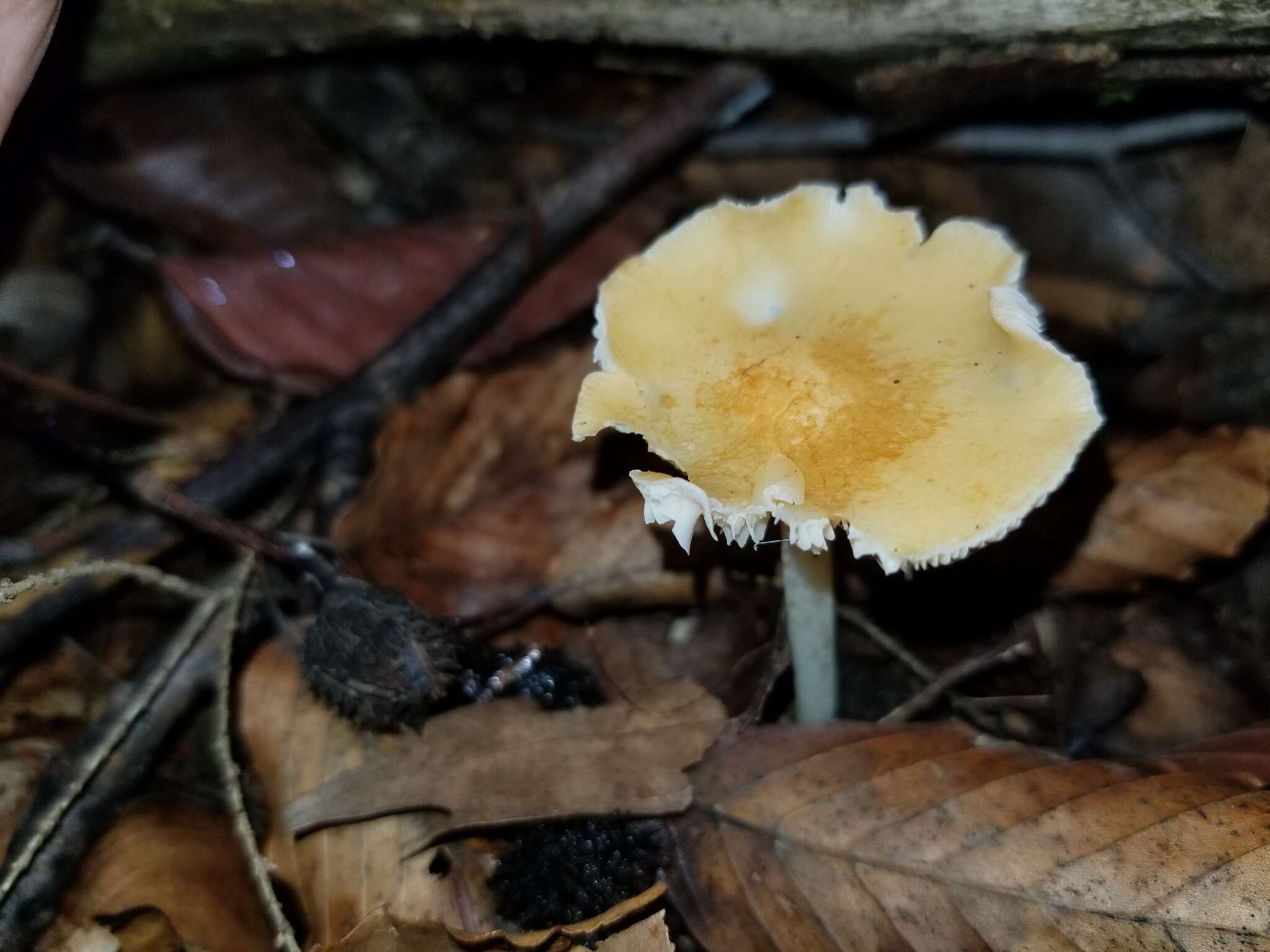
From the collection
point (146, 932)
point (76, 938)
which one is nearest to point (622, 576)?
point (146, 932)

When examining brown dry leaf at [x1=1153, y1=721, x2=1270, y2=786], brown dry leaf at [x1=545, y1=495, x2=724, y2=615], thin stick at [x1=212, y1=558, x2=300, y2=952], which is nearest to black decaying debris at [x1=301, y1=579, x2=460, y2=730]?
thin stick at [x1=212, y1=558, x2=300, y2=952]

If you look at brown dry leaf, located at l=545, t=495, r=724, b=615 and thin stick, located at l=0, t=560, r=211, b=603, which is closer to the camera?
thin stick, located at l=0, t=560, r=211, b=603

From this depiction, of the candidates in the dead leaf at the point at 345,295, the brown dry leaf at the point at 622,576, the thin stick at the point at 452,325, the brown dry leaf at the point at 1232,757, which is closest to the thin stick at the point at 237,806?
the thin stick at the point at 452,325

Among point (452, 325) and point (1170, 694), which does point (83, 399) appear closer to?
point (452, 325)

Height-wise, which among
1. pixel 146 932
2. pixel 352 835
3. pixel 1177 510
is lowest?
pixel 146 932

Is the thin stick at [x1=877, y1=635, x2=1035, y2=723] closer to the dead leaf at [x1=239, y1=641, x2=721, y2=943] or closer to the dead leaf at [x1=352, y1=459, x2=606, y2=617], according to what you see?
the dead leaf at [x1=239, y1=641, x2=721, y2=943]

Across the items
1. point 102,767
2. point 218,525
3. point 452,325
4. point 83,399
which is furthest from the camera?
point 452,325
